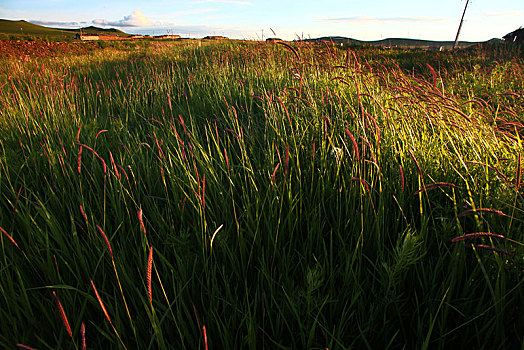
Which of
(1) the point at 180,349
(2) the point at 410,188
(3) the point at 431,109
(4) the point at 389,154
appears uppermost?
(3) the point at 431,109

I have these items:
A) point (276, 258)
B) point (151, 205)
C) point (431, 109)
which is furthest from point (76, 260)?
point (431, 109)

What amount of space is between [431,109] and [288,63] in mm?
2711

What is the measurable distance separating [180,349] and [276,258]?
1.63 feet

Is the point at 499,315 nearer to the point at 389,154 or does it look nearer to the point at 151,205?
the point at 389,154

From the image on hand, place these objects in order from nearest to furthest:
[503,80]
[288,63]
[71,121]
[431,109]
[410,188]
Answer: [410,188] → [431,109] → [71,121] → [288,63] → [503,80]

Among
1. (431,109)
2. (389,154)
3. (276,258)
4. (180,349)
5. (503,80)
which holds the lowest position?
(180,349)

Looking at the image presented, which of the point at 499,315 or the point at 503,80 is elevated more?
the point at 503,80

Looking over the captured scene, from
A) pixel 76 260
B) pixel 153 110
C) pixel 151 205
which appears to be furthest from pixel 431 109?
pixel 153 110

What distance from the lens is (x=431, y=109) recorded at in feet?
7.30

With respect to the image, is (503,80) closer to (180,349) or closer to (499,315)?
(499,315)

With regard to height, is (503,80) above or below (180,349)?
above

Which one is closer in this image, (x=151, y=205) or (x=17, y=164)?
(x=151, y=205)

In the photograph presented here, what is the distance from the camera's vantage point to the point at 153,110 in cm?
318

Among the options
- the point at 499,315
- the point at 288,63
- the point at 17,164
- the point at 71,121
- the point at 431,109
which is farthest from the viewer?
the point at 288,63
